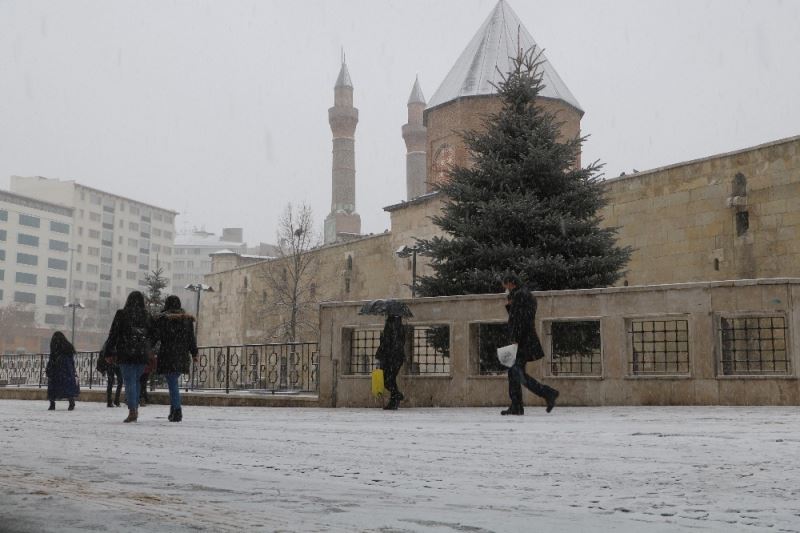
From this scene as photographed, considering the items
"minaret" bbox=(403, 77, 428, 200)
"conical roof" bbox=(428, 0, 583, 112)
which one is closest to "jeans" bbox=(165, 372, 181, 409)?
"conical roof" bbox=(428, 0, 583, 112)

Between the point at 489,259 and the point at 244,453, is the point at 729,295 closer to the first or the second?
the point at 489,259

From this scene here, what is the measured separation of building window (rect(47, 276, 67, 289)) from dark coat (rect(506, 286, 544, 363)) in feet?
300

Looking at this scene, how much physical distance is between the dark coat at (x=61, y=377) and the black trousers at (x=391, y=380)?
Answer: 20.6 ft

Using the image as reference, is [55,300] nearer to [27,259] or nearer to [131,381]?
[27,259]

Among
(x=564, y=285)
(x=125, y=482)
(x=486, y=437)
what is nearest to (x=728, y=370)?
(x=564, y=285)

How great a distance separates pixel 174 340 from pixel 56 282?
90.7m

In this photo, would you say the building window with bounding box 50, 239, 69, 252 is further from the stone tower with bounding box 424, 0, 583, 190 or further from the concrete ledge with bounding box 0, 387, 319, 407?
the concrete ledge with bounding box 0, 387, 319, 407

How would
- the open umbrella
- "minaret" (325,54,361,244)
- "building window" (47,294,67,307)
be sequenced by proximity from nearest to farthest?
the open umbrella → "minaret" (325,54,361,244) → "building window" (47,294,67,307)

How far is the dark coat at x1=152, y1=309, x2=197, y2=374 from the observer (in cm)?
1088

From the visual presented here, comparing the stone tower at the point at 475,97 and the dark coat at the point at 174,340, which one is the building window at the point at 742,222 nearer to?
the stone tower at the point at 475,97

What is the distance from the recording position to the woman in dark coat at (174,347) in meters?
10.8

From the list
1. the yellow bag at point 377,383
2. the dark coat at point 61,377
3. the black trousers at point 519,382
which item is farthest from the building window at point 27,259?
the black trousers at point 519,382

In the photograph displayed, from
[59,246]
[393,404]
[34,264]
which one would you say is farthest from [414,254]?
[59,246]

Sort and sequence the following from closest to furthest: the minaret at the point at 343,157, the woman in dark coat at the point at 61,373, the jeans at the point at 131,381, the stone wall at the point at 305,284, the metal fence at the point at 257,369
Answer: the jeans at the point at 131,381 < the woman in dark coat at the point at 61,373 < the metal fence at the point at 257,369 < the stone wall at the point at 305,284 < the minaret at the point at 343,157
